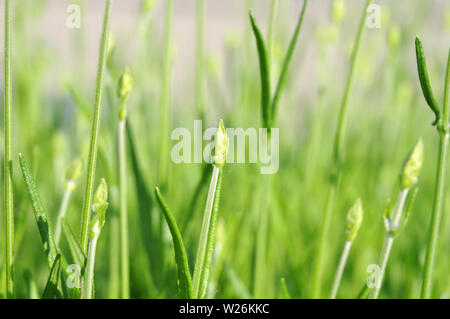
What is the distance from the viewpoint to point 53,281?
229mm

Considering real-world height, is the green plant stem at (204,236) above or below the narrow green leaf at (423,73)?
below

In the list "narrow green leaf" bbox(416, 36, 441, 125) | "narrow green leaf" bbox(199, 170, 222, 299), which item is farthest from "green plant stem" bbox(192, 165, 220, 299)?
"narrow green leaf" bbox(416, 36, 441, 125)

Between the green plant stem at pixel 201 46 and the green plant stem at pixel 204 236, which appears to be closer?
the green plant stem at pixel 204 236

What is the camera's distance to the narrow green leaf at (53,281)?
0.22m

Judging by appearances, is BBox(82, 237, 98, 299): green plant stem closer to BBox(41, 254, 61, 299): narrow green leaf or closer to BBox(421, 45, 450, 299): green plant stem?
BBox(41, 254, 61, 299): narrow green leaf

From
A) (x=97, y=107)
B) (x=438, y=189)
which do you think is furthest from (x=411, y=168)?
(x=97, y=107)

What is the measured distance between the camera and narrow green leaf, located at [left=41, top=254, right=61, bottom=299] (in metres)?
0.22

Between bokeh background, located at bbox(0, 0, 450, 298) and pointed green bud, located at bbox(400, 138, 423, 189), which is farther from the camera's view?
bokeh background, located at bbox(0, 0, 450, 298)

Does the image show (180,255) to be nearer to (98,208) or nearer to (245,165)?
(98,208)

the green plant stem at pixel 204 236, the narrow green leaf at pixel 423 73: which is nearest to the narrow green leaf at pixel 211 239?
the green plant stem at pixel 204 236

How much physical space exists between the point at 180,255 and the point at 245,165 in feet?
0.78

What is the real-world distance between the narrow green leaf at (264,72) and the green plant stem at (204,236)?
0.07m

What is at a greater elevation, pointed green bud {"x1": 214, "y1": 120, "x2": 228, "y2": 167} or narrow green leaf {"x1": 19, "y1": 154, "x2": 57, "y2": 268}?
pointed green bud {"x1": 214, "y1": 120, "x2": 228, "y2": 167}

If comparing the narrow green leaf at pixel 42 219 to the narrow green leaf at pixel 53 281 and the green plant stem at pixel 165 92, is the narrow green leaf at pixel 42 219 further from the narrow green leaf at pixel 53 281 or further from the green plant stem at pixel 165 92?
the green plant stem at pixel 165 92
